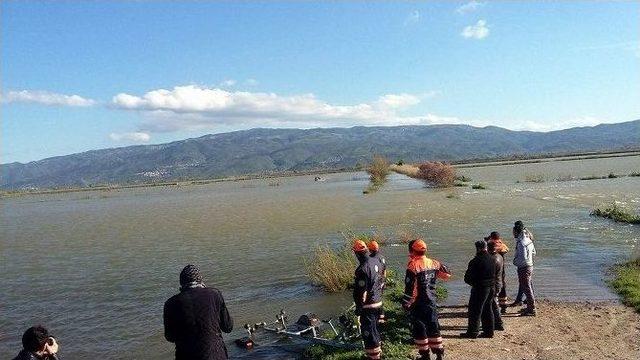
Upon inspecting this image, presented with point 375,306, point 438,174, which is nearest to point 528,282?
point 375,306

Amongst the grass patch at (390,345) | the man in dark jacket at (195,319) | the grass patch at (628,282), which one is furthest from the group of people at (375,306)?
the grass patch at (628,282)

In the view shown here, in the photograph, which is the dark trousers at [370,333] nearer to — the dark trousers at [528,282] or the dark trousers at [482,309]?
the dark trousers at [482,309]

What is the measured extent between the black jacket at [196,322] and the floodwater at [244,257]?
4.67 metres

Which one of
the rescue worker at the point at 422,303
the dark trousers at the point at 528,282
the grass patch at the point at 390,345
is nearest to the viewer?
the rescue worker at the point at 422,303

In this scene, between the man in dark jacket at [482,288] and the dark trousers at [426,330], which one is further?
the man in dark jacket at [482,288]

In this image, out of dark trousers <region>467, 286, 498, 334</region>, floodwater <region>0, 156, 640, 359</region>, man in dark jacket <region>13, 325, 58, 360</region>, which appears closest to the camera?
man in dark jacket <region>13, 325, 58, 360</region>

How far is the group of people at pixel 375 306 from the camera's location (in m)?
6.16

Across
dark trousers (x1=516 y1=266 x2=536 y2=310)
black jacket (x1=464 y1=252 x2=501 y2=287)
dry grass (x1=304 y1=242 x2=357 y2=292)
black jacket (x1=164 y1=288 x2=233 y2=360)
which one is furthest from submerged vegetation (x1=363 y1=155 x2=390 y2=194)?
black jacket (x1=164 y1=288 x2=233 y2=360)

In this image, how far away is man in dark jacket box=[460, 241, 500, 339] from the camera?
974cm

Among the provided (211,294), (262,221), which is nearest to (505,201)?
(262,221)

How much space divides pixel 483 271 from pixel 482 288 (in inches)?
13.9

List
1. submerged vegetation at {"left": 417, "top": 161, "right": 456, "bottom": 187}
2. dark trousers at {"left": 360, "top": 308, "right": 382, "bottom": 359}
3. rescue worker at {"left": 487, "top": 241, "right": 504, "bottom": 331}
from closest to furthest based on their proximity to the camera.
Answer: dark trousers at {"left": 360, "top": 308, "right": 382, "bottom": 359} → rescue worker at {"left": 487, "top": 241, "right": 504, "bottom": 331} → submerged vegetation at {"left": 417, "top": 161, "right": 456, "bottom": 187}

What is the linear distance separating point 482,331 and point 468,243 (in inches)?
447

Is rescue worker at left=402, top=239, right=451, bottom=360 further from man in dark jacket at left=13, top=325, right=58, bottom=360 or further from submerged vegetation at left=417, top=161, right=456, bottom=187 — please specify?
submerged vegetation at left=417, top=161, right=456, bottom=187
